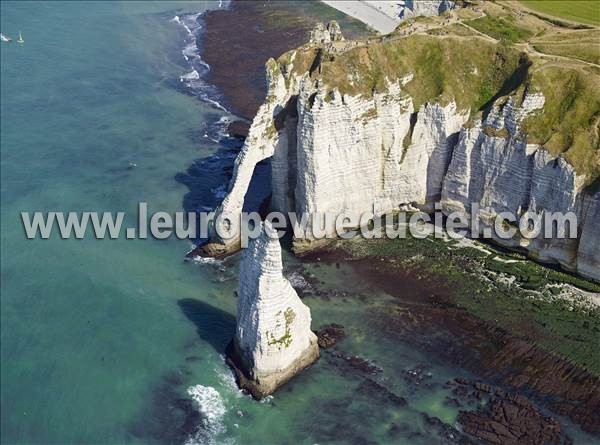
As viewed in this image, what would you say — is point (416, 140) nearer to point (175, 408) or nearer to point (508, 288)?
point (508, 288)

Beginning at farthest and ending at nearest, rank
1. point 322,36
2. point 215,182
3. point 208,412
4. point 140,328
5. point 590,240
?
1. point 215,182
2. point 322,36
3. point 590,240
4. point 140,328
5. point 208,412

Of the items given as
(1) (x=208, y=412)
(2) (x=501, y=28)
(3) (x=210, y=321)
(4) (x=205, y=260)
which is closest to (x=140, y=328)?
(3) (x=210, y=321)

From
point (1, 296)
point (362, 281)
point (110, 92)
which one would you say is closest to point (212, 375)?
point (362, 281)

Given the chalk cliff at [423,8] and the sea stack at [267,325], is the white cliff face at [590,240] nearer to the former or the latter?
the sea stack at [267,325]

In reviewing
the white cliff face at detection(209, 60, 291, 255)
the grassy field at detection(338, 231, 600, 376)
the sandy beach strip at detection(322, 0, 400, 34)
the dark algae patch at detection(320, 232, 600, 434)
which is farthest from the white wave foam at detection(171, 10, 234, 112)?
the dark algae patch at detection(320, 232, 600, 434)

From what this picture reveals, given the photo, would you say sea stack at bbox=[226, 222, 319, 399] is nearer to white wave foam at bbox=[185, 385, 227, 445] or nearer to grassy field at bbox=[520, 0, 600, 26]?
white wave foam at bbox=[185, 385, 227, 445]

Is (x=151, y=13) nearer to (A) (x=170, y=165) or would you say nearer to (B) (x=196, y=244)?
(A) (x=170, y=165)
